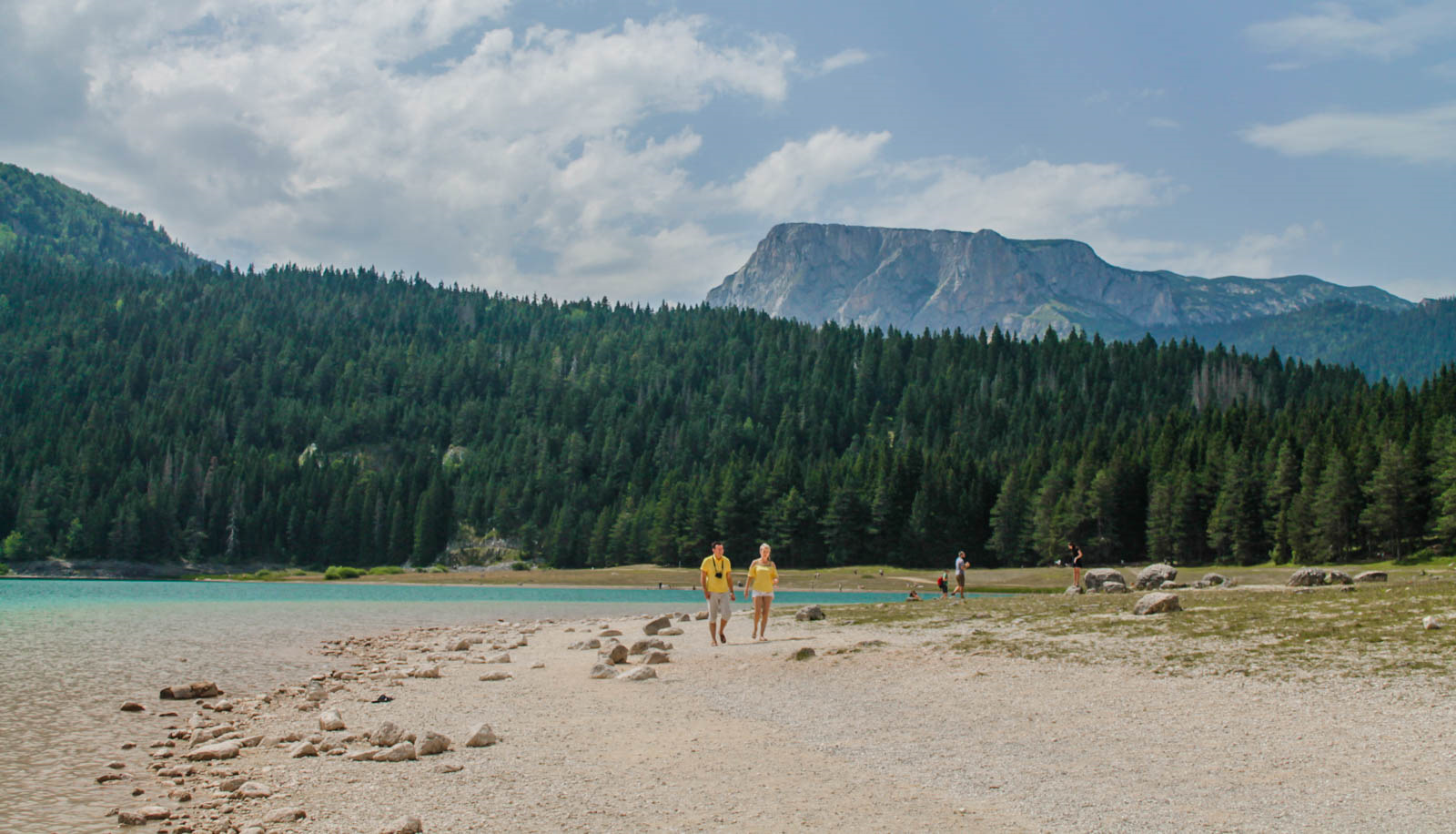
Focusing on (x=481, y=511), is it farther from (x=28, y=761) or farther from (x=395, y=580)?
(x=28, y=761)

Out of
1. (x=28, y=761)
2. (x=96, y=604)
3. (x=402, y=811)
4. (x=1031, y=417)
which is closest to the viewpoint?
(x=402, y=811)

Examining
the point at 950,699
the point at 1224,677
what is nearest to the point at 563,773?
the point at 950,699

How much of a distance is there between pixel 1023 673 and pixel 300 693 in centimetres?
1612

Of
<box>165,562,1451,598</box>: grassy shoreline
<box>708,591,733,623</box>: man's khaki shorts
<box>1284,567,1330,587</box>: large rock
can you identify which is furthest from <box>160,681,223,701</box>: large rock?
<box>165,562,1451,598</box>: grassy shoreline

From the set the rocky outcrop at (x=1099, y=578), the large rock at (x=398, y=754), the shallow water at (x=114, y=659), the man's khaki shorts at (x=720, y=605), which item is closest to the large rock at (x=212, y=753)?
the shallow water at (x=114, y=659)

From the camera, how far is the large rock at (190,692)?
21.9 meters

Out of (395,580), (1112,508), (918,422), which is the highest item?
(918,422)

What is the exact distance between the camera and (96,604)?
2356 inches

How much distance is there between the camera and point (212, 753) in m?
15.5

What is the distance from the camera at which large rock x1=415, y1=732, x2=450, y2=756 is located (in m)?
14.9

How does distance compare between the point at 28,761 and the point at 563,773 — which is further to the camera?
the point at 28,761

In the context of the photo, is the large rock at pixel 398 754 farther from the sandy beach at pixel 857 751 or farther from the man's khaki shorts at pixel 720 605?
the man's khaki shorts at pixel 720 605

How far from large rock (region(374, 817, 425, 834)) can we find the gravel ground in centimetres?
24

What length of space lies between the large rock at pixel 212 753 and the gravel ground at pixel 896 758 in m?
0.34
